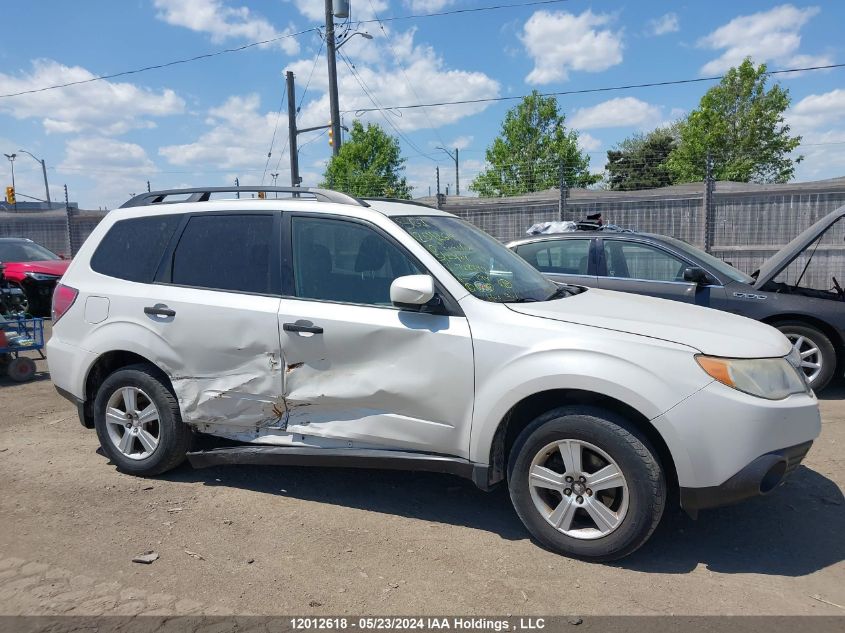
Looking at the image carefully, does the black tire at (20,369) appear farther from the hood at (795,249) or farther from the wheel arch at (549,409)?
the hood at (795,249)

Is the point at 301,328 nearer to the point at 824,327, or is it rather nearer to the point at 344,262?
the point at 344,262

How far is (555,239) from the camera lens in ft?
25.1

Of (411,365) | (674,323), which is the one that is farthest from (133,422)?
(674,323)

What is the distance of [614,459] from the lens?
130 inches

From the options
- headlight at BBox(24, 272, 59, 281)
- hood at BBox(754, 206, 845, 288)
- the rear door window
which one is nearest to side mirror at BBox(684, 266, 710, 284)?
hood at BBox(754, 206, 845, 288)

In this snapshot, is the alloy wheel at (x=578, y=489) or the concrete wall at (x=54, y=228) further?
the concrete wall at (x=54, y=228)

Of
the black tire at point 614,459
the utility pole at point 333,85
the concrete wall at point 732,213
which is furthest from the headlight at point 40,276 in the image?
the black tire at point 614,459

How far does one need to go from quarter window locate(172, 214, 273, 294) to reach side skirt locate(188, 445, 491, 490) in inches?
39.4

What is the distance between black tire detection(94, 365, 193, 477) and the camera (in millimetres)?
4457

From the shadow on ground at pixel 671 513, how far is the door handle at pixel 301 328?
115cm

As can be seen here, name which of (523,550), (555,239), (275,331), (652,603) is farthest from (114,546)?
(555,239)

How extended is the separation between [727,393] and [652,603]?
1022 mm

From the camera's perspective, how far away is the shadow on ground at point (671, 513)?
3.49 m

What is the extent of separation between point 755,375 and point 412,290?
5.74 ft
